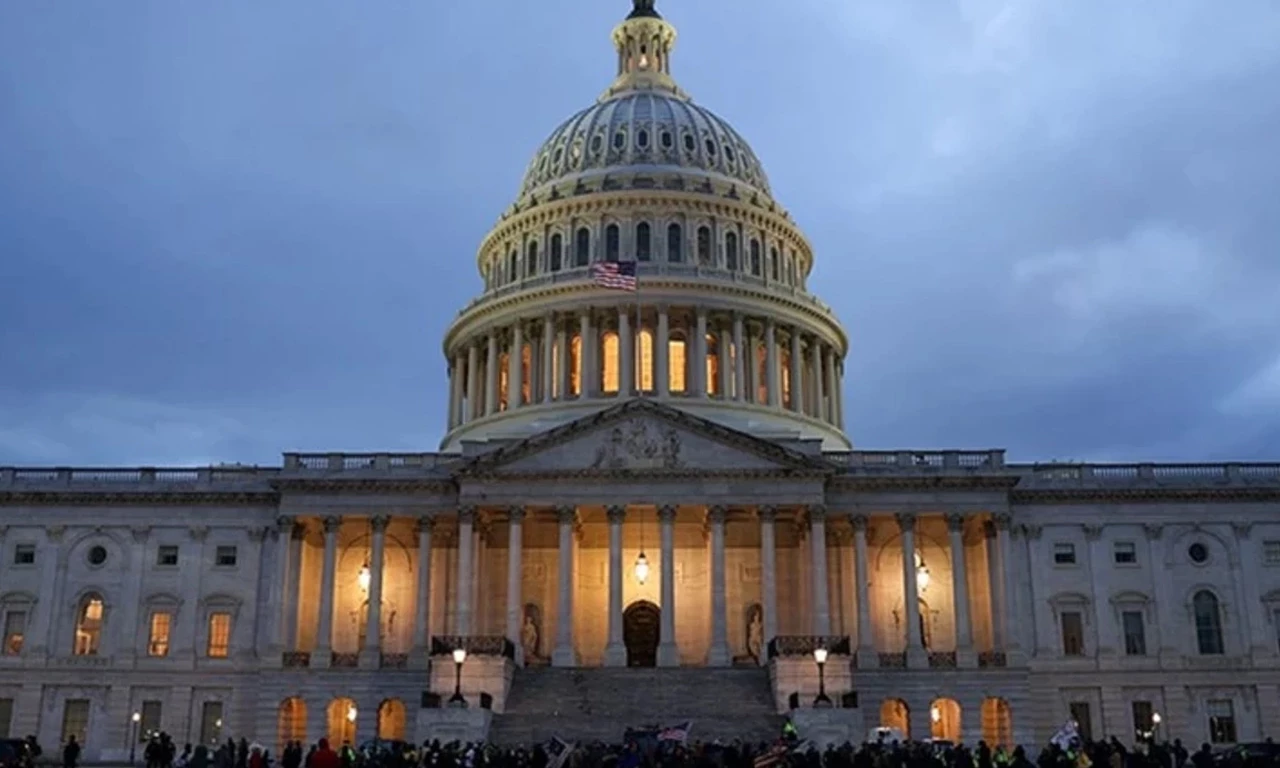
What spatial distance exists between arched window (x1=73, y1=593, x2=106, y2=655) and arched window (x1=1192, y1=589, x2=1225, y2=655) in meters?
53.5

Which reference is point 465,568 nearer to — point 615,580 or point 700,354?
point 615,580

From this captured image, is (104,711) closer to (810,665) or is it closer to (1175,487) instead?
(810,665)

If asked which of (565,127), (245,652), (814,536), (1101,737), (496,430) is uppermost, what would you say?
(565,127)

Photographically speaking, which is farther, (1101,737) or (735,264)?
(735,264)

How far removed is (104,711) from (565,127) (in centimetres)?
4876

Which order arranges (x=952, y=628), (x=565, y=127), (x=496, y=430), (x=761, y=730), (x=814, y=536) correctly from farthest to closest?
(x=565, y=127) < (x=496, y=430) < (x=952, y=628) < (x=814, y=536) < (x=761, y=730)

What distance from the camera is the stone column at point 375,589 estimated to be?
66312 millimetres

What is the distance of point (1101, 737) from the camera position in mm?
67062

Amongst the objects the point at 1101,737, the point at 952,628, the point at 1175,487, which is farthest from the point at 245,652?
the point at 1175,487

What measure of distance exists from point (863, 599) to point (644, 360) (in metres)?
22.6

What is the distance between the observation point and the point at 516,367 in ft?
276

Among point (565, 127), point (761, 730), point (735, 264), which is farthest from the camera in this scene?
point (565, 127)

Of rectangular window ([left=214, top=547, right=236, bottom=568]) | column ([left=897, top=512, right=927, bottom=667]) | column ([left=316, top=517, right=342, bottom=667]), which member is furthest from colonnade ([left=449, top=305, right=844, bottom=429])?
rectangular window ([left=214, top=547, right=236, bottom=568])

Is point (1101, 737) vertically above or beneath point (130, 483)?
beneath
